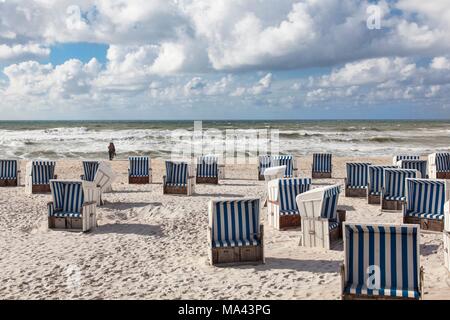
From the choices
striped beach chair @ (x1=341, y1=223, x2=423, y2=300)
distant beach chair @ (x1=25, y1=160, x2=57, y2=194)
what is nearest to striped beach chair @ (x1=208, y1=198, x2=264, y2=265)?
striped beach chair @ (x1=341, y1=223, x2=423, y2=300)

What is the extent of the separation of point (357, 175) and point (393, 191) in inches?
90.7

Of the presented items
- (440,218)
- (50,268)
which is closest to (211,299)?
(50,268)

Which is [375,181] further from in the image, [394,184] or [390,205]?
[390,205]

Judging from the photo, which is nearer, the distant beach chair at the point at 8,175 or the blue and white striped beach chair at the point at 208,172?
the distant beach chair at the point at 8,175

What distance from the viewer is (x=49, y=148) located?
41.6 m

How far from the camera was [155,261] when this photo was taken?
8.02 meters

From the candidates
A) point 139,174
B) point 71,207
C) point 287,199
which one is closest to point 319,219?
point 287,199

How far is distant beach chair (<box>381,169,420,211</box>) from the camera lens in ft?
37.9

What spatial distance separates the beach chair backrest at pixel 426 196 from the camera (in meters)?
9.38

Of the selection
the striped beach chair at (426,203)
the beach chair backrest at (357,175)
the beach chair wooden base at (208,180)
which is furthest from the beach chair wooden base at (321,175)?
the striped beach chair at (426,203)

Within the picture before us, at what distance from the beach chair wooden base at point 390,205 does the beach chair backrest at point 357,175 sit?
2.19 meters

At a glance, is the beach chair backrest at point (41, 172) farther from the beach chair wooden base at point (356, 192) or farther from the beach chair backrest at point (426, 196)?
the beach chair backrest at point (426, 196)

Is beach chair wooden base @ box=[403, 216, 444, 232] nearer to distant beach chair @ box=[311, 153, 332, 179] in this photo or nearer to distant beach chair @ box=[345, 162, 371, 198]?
distant beach chair @ box=[345, 162, 371, 198]
